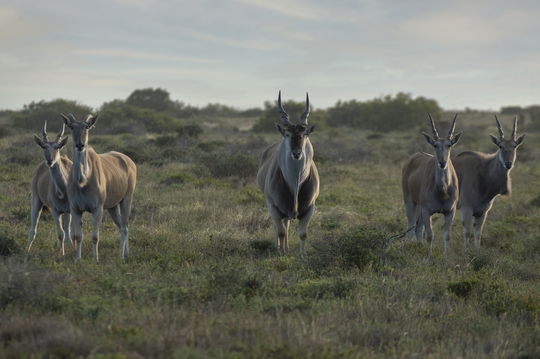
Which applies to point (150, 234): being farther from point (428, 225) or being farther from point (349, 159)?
point (349, 159)

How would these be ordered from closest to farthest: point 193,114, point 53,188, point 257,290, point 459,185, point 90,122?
point 257,290, point 90,122, point 53,188, point 459,185, point 193,114

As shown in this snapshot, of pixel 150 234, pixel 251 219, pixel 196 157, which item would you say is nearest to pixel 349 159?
pixel 196 157

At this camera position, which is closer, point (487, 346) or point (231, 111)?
point (487, 346)

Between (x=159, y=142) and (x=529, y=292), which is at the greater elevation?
(x=159, y=142)

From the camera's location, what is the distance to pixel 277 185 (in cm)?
1016

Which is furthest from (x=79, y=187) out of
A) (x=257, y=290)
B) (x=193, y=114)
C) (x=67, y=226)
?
(x=193, y=114)

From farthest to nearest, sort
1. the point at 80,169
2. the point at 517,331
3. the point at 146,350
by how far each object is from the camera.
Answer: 1. the point at 80,169
2. the point at 517,331
3. the point at 146,350

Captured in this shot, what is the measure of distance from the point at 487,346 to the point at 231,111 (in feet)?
234

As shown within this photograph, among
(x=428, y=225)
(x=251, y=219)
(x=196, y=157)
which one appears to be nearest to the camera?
(x=428, y=225)

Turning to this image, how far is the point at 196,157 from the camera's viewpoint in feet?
75.5

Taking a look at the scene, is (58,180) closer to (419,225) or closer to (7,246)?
(7,246)

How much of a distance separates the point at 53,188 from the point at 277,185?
11.8 ft

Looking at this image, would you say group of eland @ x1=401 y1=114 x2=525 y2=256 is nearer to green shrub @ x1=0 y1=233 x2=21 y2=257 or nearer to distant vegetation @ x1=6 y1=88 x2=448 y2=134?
green shrub @ x1=0 y1=233 x2=21 y2=257

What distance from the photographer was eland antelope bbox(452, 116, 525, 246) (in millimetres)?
11906
